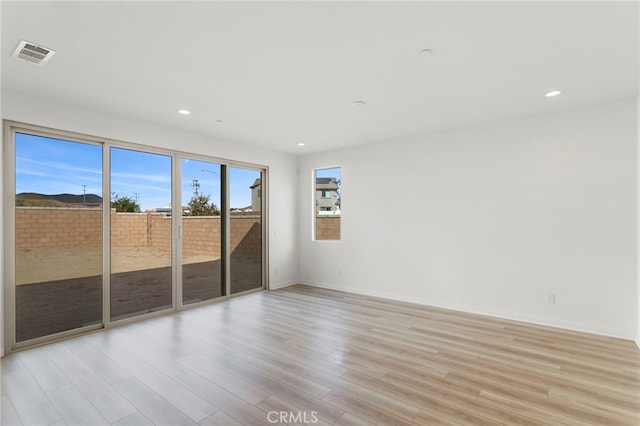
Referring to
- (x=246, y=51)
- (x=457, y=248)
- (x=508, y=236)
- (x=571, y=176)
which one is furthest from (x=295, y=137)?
(x=571, y=176)

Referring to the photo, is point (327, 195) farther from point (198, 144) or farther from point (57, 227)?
point (57, 227)

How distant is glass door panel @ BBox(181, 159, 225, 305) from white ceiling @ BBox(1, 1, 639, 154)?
116cm

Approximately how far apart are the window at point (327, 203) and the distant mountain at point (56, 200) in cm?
359

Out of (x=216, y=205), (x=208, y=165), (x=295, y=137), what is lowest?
(x=216, y=205)

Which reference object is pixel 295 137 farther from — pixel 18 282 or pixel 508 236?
pixel 18 282

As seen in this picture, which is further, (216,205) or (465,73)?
(216,205)

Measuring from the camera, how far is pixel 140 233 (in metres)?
4.14

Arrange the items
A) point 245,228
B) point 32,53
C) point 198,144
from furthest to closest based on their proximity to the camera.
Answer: point 245,228
point 198,144
point 32,53

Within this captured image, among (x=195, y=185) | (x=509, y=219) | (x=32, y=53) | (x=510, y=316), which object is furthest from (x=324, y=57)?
A: (x=510, y=316)

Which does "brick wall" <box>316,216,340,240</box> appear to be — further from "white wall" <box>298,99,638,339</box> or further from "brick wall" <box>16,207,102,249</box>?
"brick wall" <box>16,207,102,249</box>

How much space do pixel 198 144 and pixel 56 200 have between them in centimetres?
188

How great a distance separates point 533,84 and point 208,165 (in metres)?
4.32

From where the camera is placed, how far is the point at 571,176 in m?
3.70

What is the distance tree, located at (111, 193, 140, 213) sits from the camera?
388cm
